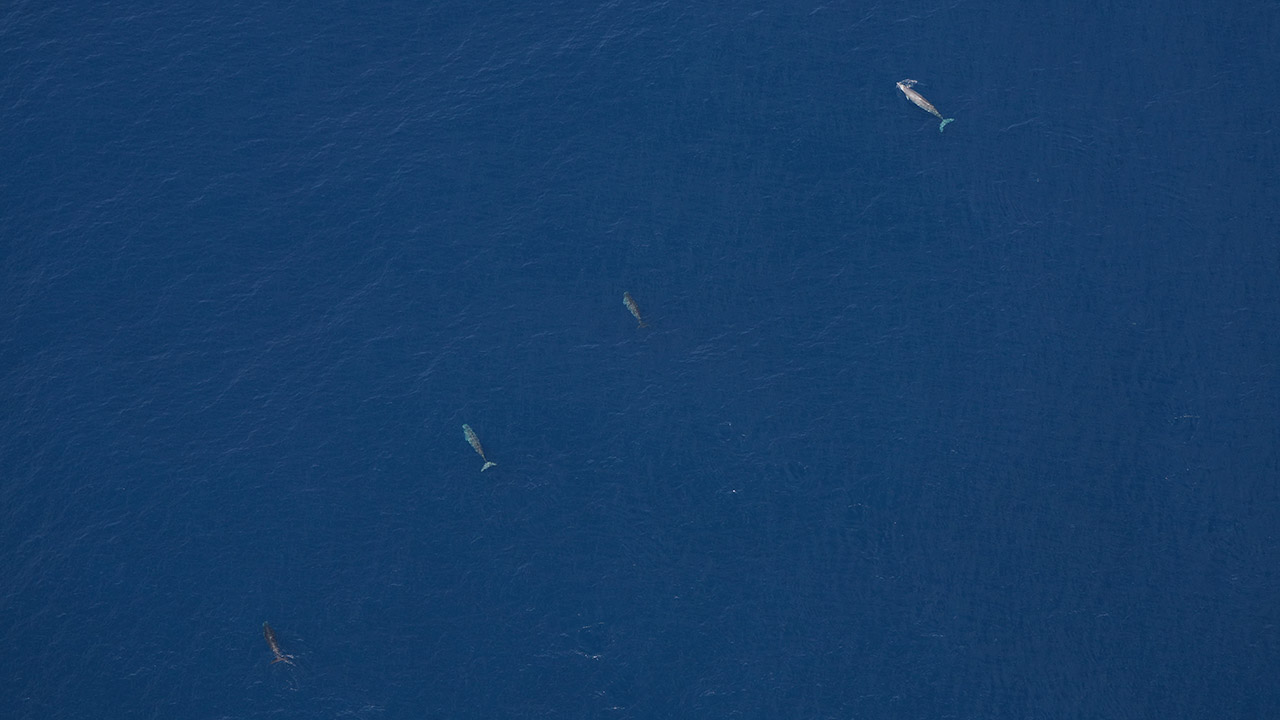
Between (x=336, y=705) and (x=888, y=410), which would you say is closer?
(x=336, y=705)

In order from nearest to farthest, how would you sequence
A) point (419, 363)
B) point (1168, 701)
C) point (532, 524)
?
1. point (1168, 701)
2. point (532, 524)
3. point (419, 363)

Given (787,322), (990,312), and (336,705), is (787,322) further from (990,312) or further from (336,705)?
(336,705)

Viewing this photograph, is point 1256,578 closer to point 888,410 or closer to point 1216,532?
point 1216,532

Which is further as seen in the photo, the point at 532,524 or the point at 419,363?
the point at 419,363

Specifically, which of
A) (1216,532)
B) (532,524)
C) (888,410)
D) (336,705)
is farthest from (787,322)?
(336,705)

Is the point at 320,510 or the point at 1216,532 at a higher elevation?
the point at 320,510

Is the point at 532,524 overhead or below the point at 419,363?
below

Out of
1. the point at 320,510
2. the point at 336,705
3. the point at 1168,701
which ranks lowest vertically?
the point at 1168,701

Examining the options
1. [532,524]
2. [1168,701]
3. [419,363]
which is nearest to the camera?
[1168,701]

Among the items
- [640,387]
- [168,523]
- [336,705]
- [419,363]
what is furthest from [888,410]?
[168,523]
